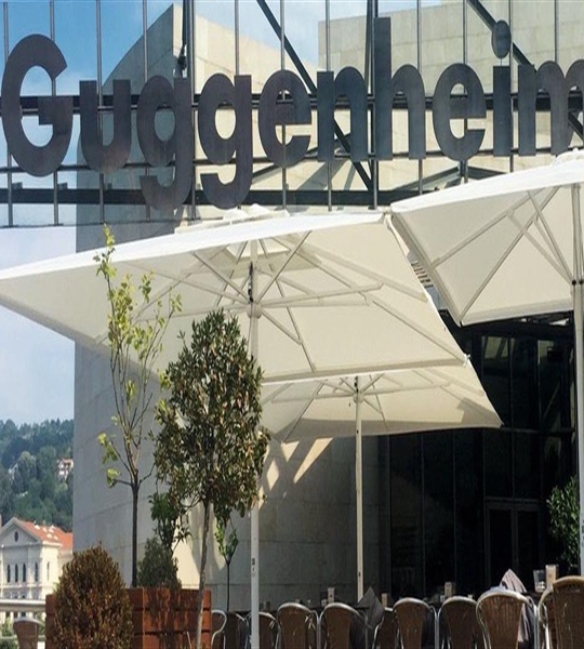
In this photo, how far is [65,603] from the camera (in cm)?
862

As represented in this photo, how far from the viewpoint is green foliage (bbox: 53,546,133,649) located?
28.0 feet

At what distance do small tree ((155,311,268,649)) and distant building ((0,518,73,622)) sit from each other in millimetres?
9547

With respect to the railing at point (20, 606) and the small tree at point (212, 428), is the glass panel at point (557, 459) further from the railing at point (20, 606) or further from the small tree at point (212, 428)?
the small tree at point (212, 428)

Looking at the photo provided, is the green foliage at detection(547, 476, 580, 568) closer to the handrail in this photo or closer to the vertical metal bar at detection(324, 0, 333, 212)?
the vertical metal bar at detection(324, 0, 333, 212)

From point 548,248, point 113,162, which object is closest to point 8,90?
point 113,162

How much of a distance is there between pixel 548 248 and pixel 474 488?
7450mm

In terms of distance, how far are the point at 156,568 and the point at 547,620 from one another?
5.10 metres

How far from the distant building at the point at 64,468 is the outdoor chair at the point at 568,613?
53.1 feet

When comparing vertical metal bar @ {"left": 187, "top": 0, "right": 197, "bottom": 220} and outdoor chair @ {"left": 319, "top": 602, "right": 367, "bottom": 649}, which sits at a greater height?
vertical metal bar @ {"left": 187, "top": 0, "right": 197, "bottom": 220}

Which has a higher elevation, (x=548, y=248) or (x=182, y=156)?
(x=182, y=156)

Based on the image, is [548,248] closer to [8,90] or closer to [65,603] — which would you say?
[65,603]

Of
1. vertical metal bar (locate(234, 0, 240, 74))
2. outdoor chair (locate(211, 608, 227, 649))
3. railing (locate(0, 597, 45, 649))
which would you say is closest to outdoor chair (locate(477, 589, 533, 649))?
outdoor chair (locate(211, 608, 227, 649))

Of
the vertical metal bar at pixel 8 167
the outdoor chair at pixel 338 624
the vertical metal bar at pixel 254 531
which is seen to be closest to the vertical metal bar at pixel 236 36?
the vertical metal bar at pixel 8 167

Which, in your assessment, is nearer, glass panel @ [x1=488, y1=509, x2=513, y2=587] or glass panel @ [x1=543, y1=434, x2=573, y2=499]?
glass panel @ [x1=488, y1=509, x2=513, y2=587]
